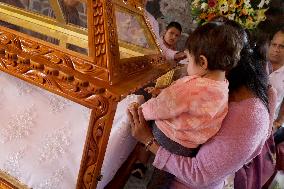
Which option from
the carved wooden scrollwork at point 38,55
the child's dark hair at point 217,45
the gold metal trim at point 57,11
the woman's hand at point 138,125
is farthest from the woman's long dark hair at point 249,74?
the gold metal trim at point 57,11

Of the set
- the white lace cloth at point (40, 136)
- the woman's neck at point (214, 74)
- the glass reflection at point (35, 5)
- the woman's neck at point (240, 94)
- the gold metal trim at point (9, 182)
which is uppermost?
the glass reflection at point (35, 5)

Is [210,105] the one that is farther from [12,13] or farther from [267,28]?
[267,28]

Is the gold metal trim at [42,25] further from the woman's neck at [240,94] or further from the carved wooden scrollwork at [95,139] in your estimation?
the woman's neck at [240,94]

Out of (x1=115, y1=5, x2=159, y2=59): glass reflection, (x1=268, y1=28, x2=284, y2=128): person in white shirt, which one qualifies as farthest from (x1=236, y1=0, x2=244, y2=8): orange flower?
(x1=115, y1=5, x2=159, y2=59): glass reflection

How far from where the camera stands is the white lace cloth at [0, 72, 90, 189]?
3.68ft

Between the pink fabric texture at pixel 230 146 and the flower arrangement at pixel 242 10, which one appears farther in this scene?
the flower arrangement at pixel 242 10

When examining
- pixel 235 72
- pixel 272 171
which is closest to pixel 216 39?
pixel 235 72

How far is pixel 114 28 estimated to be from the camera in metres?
1.00

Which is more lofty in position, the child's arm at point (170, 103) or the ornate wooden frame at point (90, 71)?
the ornate wooden frame at point (90, 71)

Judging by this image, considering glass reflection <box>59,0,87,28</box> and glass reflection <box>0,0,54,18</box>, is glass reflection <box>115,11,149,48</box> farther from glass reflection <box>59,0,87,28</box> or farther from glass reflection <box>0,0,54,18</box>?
glass reflection <box>0,0,54,18</box>

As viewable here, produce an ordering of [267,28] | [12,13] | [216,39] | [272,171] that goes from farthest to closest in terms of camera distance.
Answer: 1. [267,28]
2. [272,171]
3. [12,13]
4. [216,39]

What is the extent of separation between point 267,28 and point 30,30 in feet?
10.2

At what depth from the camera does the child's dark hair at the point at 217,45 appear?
1.10 metres

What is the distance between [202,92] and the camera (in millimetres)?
1144
